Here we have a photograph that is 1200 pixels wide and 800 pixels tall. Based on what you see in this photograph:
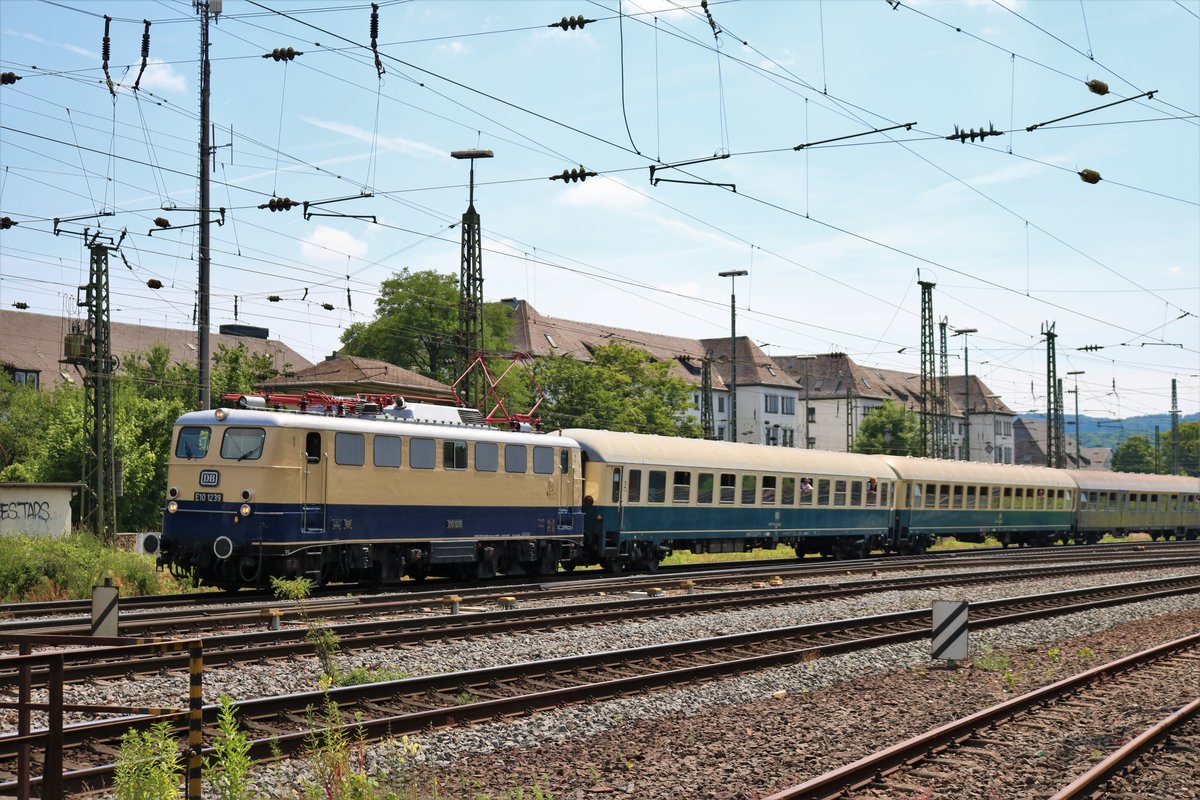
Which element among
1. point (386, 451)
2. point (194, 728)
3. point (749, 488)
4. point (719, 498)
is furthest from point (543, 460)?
point (194, 728)

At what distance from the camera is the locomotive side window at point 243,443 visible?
21812 millimetres

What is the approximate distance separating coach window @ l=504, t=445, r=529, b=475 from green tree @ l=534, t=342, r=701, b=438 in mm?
45693

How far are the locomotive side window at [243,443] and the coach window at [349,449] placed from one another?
4.77 ft

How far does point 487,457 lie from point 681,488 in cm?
760

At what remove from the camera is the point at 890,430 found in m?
108

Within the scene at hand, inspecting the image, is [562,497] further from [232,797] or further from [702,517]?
[232,797]

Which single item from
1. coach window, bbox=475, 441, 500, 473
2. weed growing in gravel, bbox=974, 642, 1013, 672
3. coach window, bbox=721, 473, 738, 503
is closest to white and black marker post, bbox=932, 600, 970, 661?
weed growing in gravel, bbox=974, 642, 1013, 672

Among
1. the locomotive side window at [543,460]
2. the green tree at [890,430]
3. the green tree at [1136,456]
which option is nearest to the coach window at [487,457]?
the locomotive side window at [543,460]

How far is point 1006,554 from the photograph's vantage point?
43500 mm

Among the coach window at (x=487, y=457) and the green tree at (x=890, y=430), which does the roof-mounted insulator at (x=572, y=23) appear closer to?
the coach window at (x=487, y=457)

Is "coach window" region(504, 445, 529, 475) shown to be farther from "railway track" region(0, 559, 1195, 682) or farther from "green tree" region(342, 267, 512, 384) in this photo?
"green tree" region(342, 267, 512, 384)

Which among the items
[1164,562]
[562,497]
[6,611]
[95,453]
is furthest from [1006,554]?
[6,611]

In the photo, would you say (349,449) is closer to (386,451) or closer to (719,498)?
(386,451)

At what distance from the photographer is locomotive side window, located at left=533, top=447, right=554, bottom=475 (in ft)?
90.7
